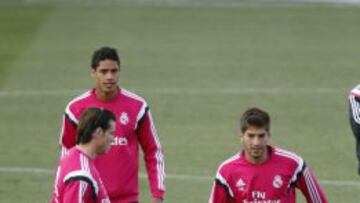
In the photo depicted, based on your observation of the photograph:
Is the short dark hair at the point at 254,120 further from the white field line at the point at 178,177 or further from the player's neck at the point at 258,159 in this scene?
the white field line at the point at 178,177

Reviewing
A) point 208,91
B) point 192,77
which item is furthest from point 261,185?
point 192,77

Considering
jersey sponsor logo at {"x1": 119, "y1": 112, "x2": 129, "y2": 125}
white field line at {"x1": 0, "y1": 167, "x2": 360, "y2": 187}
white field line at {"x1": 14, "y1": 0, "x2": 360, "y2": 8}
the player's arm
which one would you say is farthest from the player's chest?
→ white field line at {"x1": 14, "y1": 0, "x2": 360, "y2": 8}

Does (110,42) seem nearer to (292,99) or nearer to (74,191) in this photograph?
(292,99)

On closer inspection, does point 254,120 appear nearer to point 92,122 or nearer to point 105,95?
point 92,122

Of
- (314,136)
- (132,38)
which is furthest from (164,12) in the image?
(314,136)

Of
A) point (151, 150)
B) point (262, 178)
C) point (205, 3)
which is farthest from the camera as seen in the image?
point (205, 3)

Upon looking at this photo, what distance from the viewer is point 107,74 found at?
10242mm

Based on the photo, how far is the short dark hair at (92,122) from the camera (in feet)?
27.7

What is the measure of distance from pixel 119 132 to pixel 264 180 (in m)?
1.58

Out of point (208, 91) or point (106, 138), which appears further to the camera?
point (208, 91)

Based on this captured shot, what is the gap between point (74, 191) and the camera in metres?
8.42

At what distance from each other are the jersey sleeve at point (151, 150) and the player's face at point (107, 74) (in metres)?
0.39

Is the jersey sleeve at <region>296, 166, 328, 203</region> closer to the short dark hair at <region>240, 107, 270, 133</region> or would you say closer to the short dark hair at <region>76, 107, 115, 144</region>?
the short dark hair at <region>240, 107, 270, 133</region>

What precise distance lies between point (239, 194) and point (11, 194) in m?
4.98
